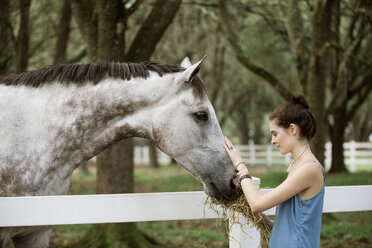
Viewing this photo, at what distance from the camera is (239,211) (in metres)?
2.23

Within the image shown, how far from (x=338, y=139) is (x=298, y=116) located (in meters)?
10.8

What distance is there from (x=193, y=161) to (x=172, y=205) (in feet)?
1.02

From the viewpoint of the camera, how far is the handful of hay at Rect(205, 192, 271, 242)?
2.20 metres

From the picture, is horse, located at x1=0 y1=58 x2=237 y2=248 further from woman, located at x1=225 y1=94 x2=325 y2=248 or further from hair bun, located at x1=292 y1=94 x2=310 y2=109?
hair bun, located at x1=292 y1=94 x2=310 y2=109

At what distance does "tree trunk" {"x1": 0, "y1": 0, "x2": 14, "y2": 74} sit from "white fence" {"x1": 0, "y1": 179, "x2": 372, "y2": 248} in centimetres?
488

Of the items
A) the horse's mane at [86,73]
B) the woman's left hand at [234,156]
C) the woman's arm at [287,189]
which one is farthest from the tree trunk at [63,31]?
the woman's arm at [287,189]

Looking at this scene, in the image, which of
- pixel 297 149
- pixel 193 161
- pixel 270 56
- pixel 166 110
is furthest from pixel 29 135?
pixel 270 56

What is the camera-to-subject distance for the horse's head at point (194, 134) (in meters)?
2.36

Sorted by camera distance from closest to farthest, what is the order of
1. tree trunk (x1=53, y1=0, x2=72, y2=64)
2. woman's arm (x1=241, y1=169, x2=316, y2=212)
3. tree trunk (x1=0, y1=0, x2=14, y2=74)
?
woman's arm (x1=241, y1=169, x2=316, y2=212) → tree trunk (x1=0, y1=0, x2=14, y2=74) → tree trunk (x1=53, y1=0, x2=72, y2=64)

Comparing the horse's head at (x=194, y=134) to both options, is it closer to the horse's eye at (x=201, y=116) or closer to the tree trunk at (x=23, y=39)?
the horse's eye at (x=201, y=116)

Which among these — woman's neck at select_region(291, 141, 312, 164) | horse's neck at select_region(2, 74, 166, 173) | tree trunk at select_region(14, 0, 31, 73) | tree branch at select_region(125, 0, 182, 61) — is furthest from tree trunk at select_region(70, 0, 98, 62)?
woman's neck at select_region(291, 141, 312, 164)

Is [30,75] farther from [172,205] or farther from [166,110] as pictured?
[172,205]

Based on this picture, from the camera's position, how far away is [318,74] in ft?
20.6

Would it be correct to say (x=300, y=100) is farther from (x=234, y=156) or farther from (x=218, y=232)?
(x=218, y=232)
